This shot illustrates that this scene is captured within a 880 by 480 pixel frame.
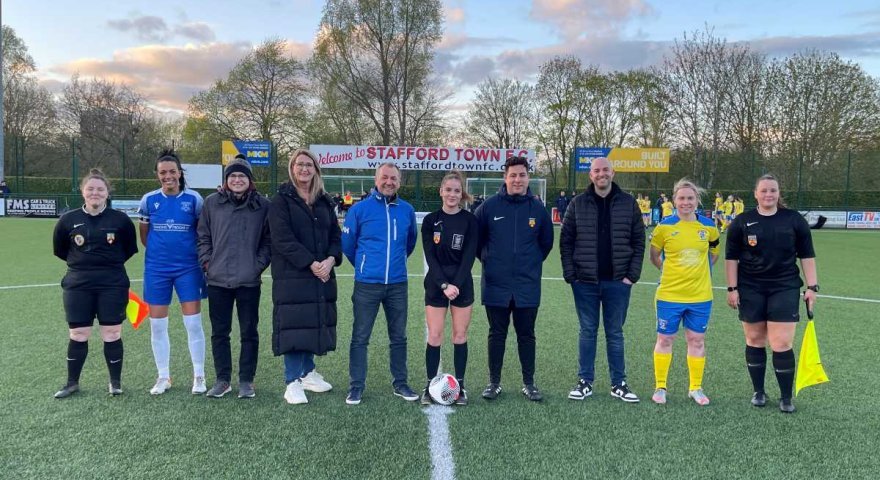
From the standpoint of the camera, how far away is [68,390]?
4.14 m

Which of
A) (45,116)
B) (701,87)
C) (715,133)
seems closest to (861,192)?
(715,133)

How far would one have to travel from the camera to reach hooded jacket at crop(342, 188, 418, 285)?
4.10 metres

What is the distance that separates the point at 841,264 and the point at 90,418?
1415cm

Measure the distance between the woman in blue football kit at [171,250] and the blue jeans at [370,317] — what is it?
3.85 ft

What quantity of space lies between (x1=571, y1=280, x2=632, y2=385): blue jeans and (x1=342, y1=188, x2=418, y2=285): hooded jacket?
1338mm

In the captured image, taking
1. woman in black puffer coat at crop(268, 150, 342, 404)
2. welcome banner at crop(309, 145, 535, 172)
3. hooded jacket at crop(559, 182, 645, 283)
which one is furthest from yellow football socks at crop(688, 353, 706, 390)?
welcome banner at crop(309, 145, 535, 172)

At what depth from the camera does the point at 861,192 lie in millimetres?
27359

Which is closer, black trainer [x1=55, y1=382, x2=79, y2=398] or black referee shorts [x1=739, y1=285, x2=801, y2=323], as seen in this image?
black referee shorts [x1=739, y1=285, x2=801, y2=323]

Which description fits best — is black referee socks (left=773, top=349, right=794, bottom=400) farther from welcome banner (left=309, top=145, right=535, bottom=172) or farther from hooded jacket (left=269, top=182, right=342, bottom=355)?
welcome banner (left=309, top=145, right=535, bottom=172)

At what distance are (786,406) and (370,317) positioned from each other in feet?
9.93

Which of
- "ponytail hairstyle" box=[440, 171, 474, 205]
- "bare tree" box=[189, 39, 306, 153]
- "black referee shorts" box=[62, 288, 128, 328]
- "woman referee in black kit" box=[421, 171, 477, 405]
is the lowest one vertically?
"black referee shorts" box=[62, 288, 128, 328]

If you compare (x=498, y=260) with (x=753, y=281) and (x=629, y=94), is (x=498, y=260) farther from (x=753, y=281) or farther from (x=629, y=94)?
(x=629, y=94)

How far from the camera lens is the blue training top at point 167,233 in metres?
4.12

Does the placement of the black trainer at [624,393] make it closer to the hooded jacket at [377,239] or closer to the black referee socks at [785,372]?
the black referee socks at [785,372]
